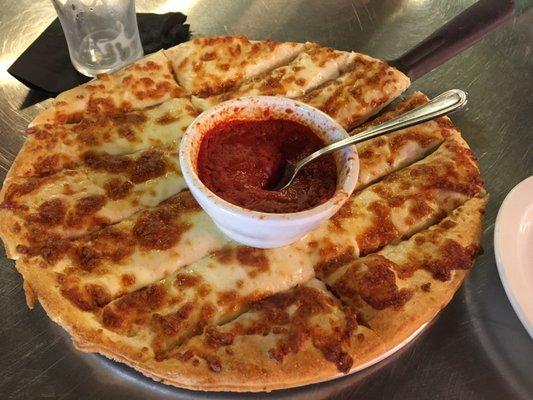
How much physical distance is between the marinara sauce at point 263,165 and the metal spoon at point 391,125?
0.02 meters

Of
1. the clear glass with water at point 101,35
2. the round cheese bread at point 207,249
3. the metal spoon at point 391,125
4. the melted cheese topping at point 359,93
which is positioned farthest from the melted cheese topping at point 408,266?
the clear glass with water at point 101,35

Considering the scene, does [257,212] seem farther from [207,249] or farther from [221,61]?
[221,61]

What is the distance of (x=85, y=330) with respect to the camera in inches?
58.0

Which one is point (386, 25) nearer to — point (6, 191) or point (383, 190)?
point (383, 190)

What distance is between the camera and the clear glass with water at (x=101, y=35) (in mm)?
2385

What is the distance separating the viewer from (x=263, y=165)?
5.23 ft

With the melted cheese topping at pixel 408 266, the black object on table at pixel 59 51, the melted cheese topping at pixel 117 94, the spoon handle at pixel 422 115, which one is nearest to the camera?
the melted cheese topping at pixel 408 266

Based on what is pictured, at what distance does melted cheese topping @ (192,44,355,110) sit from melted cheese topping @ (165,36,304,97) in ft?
0.19

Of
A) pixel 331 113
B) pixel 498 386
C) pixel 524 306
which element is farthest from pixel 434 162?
pixel 498 386

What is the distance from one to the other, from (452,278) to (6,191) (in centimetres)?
131

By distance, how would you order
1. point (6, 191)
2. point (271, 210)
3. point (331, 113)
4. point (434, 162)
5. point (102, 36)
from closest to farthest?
point (271, 210), point (6, 191), point (434, 162), point (331, 113), point (102, 36)

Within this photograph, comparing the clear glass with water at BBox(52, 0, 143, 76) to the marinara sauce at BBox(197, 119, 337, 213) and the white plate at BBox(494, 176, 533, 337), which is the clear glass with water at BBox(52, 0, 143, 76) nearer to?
the marinara sauce at BBox(197, 119, 337, 213)

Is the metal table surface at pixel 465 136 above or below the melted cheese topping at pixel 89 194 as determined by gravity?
below

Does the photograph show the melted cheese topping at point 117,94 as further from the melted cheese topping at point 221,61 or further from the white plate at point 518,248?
the white plate at point 518,248
